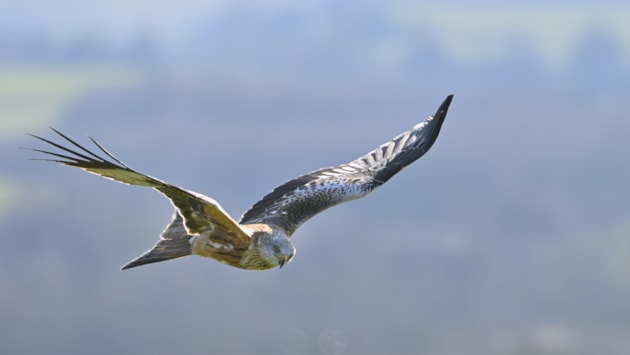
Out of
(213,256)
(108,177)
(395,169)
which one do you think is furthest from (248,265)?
(395,169)

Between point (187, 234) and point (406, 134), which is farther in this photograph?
point (406, 134)

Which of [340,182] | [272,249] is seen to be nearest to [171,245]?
[272,249]

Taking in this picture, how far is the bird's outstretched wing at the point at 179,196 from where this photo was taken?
10312mm

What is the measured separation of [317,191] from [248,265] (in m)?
2.93

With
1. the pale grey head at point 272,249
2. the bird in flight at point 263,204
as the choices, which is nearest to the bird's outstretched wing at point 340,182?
the bird in flight at point 263,204

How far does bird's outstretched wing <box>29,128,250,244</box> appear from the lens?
406 inches

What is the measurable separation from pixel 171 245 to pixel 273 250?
1.35 m

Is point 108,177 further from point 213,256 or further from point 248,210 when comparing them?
point 248,210

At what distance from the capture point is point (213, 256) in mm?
12312

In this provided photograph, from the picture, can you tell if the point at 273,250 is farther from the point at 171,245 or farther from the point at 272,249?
the point at 171,245

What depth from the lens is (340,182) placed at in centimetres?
1516

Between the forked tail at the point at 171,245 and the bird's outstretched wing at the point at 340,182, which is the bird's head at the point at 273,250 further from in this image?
the bird's outstretched wing at the point at 340,182

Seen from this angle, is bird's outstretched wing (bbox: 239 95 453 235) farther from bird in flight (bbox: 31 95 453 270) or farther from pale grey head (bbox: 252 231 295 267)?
pale grey head (bbox: 252 231 295 267)

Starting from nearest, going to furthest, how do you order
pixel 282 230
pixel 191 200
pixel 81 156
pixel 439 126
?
pixel 81 156 < pixel 191 200 < pixel 282 230 < pixel 439 126
